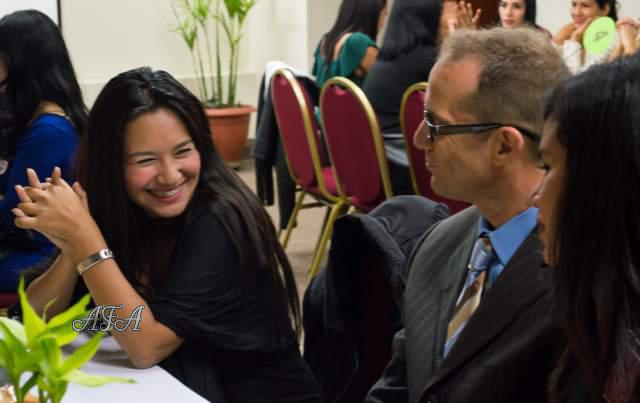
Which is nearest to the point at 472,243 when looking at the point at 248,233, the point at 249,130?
the point at 248,233

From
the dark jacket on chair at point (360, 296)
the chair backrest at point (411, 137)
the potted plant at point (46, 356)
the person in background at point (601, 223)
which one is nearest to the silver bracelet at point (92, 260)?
the dark jacket on chair at point (360, 296)

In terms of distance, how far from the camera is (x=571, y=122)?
3.73ft

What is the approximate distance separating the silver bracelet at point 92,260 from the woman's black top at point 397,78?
257 cm

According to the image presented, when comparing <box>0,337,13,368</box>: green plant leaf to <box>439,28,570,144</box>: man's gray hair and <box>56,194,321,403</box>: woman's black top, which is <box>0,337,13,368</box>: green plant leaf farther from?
<box>439,28,570,144</box>: man's gray hair

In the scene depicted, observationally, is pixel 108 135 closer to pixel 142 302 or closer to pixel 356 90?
pixel 142 302

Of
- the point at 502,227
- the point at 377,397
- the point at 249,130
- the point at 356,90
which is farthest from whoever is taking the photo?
the point at 249,130

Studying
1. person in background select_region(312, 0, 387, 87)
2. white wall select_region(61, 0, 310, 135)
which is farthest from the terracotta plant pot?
person in background select_region(312, 0, 387, 87)

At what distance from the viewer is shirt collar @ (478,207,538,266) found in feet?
5.10

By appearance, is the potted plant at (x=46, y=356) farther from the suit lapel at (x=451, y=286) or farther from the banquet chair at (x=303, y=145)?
the banquet chair at (x=303, y=145)

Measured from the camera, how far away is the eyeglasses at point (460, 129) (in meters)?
1.60

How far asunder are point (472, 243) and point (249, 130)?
577 centimetres

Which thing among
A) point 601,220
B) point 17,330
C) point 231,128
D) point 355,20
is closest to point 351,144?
point 355,20

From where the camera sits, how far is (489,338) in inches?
56.7

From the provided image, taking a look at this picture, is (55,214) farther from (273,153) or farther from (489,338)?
(273,153)
